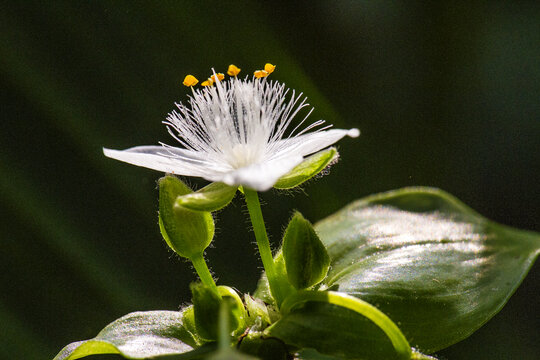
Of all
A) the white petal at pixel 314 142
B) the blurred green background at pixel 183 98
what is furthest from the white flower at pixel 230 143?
the blurred green background at pixel 183 98

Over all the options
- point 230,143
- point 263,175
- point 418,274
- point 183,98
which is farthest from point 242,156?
point 183,98

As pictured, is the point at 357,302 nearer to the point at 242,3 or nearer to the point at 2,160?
the point at 2,160

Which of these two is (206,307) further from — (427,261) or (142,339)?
(427,261)

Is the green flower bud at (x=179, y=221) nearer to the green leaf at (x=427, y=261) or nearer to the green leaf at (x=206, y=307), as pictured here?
the green leaf at (x=206, y=307)

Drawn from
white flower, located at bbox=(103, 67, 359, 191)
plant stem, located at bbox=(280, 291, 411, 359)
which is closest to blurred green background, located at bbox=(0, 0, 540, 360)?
white flower, located at bbox=(103, 67, 359, 191)

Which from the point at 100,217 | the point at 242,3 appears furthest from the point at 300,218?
the point at 242,3
